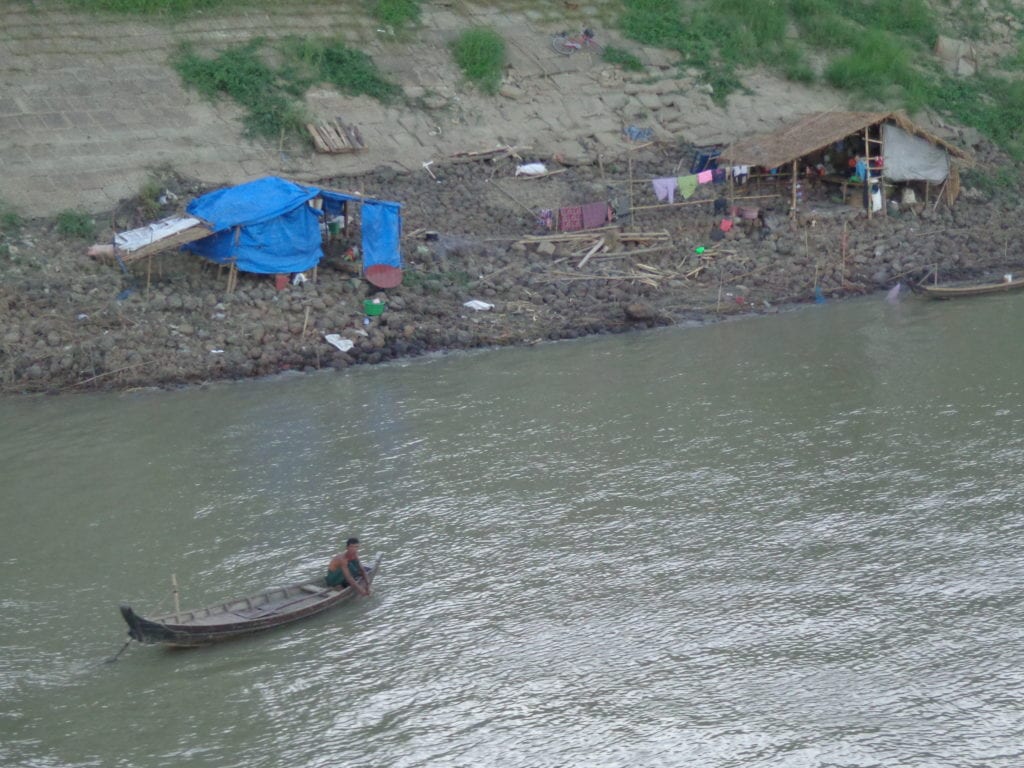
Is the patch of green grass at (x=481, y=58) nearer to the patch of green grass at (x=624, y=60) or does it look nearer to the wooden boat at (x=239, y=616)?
the patch of green grass at (x=624, y=60)

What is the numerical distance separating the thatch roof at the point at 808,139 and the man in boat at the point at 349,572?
53.6 ft

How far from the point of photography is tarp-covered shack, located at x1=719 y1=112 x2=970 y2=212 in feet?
85.2

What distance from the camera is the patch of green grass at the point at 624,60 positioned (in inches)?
1192

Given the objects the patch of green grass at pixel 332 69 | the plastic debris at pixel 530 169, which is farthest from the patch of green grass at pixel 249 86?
the plastic debris at pixel 530 169

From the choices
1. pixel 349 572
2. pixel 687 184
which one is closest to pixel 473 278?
pixel 687 184

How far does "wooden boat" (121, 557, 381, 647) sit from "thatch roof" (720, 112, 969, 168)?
Answer: 16.5 meters

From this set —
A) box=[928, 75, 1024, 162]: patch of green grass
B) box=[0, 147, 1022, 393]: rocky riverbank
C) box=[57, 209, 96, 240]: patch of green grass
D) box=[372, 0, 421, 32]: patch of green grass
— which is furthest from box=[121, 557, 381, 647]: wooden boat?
box=[928, 75, 1024, 162]: patch of green grass

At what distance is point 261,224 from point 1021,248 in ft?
53.9

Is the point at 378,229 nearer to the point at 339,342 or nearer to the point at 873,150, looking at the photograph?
the point at 339,342

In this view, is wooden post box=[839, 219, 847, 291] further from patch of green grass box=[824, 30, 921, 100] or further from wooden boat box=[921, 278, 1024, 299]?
patch of green grass box=[824, 30, 921, 100]

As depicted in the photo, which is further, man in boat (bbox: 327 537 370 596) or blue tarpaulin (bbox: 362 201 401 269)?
blue tarpaulin (bbox: 362 201 401 269)

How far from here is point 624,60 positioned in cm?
3034

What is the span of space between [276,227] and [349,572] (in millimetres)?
10634

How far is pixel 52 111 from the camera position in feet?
79.1
